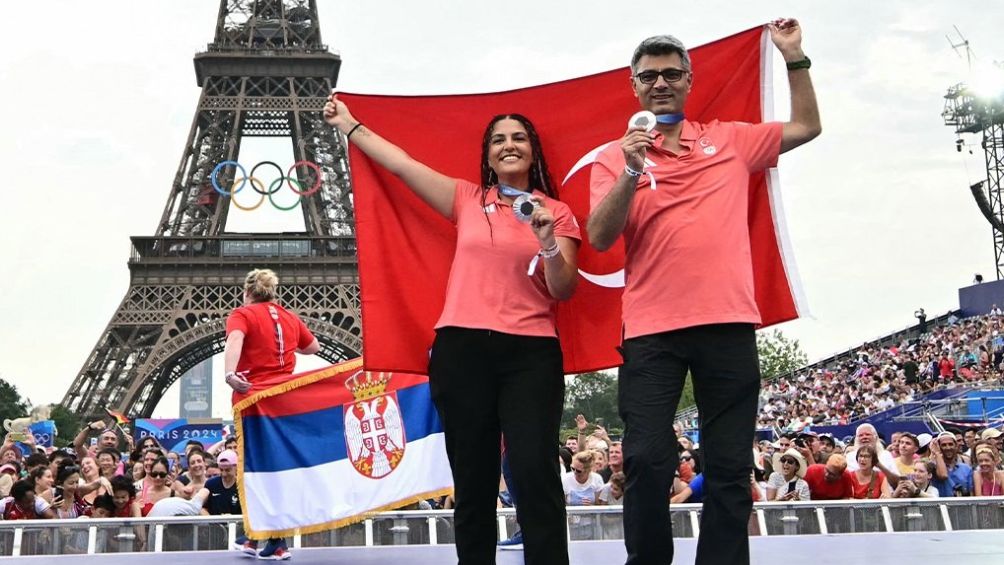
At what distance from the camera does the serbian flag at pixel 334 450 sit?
6355 mm

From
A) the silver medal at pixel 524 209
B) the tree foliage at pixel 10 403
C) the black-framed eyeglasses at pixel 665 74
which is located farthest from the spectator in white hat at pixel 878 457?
the tree foliage at pixel 10 403

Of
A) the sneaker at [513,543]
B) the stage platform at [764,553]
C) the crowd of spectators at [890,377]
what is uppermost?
the crowd of spectators at [890,377]

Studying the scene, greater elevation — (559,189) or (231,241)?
(231,241)

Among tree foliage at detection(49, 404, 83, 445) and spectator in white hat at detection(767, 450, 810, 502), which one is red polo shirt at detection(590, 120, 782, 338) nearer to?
spectator in white hat at detection(767, 450, 810, 502)

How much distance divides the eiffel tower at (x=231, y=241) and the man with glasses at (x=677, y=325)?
39.3m

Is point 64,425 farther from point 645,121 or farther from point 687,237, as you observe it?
point 645,121

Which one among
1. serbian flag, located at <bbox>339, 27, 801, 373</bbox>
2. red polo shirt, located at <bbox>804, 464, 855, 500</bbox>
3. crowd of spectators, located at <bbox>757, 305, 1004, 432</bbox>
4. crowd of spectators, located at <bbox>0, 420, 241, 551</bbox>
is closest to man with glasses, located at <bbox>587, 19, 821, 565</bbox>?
serbian flag, located at <bbox>339, 27, 801, 373</bbox>

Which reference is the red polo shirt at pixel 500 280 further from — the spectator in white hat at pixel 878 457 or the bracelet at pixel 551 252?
the spectator in white hat at pixel 878 457

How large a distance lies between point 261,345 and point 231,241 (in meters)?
41.9

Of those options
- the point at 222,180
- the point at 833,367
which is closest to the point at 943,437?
the point at 833,367

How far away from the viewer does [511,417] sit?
3961 mm

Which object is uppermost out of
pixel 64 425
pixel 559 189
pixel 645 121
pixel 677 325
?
pixel 64 425

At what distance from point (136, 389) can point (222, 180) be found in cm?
985

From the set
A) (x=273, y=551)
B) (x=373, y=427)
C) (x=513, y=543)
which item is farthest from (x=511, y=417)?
(x=373, y=427)
